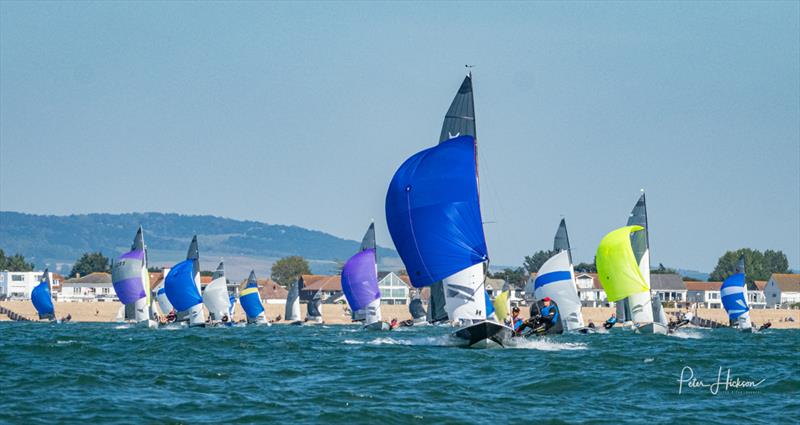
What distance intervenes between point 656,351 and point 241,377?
66.3 feet

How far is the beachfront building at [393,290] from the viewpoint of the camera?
162 metres

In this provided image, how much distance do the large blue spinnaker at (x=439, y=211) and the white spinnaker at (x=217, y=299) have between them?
1881 inches

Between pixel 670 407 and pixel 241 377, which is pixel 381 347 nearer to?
pixel 241 377

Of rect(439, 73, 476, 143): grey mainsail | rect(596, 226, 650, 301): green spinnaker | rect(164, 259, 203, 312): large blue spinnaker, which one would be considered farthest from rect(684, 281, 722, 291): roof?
rect(439, 73, 476, 143): grey mainsail

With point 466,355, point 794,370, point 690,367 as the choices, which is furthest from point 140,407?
point 794,370

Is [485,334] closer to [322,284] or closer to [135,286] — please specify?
[135,286]

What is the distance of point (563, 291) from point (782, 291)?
310ft

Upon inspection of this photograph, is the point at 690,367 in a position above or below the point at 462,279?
below

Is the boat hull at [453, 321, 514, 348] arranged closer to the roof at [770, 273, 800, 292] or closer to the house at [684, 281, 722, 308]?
the roof at [770, 273, 800, 292]

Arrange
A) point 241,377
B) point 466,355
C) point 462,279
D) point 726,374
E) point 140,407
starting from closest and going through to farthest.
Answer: point 140,407 → point 241,377 → point 726,374 → point 466,355 → point 462,279

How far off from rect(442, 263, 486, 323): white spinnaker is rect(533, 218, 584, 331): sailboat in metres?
25.9

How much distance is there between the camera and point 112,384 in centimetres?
3194

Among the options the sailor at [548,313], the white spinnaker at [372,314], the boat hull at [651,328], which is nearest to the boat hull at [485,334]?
the sailor at [548,313]

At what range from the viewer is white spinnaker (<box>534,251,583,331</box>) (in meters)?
71.6
